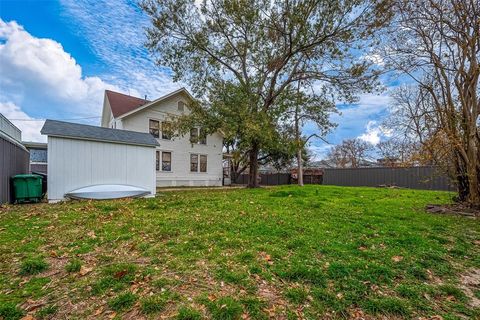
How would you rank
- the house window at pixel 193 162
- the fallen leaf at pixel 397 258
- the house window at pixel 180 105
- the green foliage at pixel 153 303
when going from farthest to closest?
the house window at pixel 193 162 → the house window at pixel 180 105 → the fallen leaf at pixel 397 258 → the green foliage at pixel 153 303

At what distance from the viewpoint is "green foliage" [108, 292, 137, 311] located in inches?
89.3

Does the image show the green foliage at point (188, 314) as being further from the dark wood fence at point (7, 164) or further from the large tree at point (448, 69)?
the dark wood fence at point (7, 164)

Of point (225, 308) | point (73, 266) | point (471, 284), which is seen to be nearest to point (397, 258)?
point (471, 284)

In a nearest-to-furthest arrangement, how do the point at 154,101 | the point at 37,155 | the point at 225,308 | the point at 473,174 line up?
the point at 225,308, the point at 473,174, the point at 154,101, the point at 37,155

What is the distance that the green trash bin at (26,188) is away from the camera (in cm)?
827

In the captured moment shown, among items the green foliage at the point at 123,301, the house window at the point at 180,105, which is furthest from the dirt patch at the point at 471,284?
the house window at the point at 180,105

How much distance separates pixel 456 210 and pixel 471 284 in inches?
209

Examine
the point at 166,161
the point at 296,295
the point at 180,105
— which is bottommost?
the point at 296,295

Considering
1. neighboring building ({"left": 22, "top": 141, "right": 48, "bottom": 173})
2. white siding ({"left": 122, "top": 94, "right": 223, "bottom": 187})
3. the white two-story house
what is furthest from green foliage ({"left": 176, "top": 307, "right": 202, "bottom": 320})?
neighboring building ({"left": 22, "top": 141, "right": 48, "bottom": 173})

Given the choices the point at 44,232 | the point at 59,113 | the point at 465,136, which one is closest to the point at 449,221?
the point at 465,136

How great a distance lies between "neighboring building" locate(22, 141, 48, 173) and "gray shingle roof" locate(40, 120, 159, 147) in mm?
12541

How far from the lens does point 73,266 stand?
118 inches

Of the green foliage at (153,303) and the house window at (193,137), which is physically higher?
the house window at (193,137)

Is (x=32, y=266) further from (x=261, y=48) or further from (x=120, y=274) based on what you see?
(x=261, y=48)
